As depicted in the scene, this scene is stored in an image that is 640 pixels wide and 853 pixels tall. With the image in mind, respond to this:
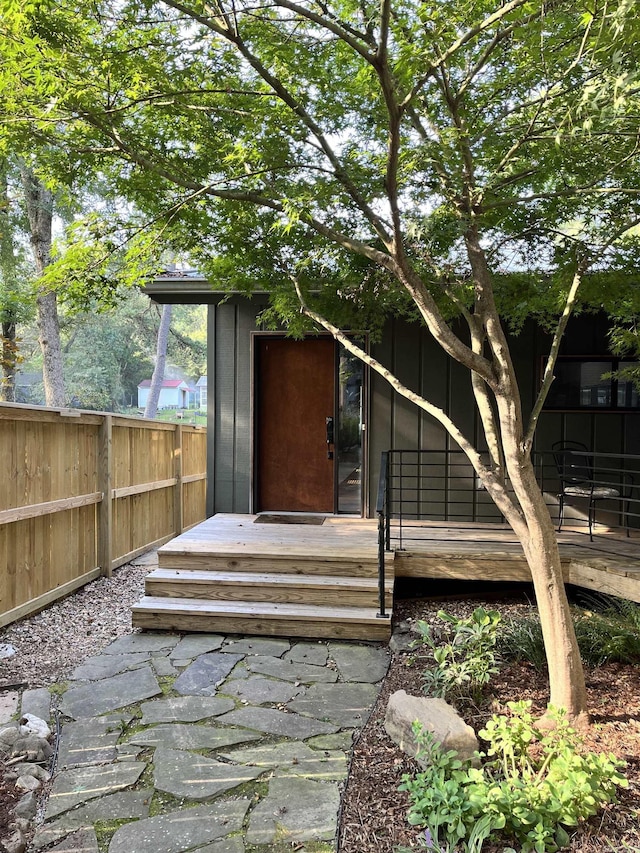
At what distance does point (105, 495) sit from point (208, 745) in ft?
10.8

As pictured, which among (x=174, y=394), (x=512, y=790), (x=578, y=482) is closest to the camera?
(x=512, y=790)

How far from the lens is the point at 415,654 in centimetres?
361

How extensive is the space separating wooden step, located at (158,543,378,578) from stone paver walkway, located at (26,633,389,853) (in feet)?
2.14

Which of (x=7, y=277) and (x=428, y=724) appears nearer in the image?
(x=428, y=724)

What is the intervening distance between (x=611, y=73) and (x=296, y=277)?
7.58 ft

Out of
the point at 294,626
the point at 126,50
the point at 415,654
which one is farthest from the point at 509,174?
the point at 294,626

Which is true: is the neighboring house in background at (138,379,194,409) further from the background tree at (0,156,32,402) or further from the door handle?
the door handle

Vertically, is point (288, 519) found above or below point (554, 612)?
below

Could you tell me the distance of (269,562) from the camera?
176 inches

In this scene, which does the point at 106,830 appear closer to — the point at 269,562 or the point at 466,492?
the point at 269,562

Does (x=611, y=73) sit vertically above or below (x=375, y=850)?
above

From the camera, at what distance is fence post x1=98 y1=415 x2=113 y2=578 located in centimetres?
535

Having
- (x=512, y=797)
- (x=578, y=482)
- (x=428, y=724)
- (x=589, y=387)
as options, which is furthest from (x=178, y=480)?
(x=512, y=797)

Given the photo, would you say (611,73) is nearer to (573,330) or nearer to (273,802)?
(273,802)
